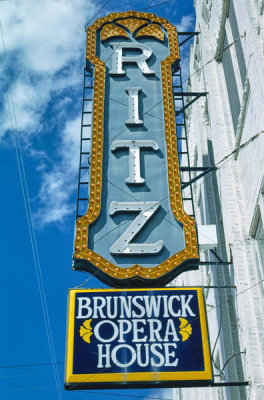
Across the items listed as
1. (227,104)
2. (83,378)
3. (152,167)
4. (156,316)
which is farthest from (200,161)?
(83,378)

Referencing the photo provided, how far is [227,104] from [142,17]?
349 cm

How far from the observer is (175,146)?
1209cm

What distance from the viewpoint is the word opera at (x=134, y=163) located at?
10.1 m

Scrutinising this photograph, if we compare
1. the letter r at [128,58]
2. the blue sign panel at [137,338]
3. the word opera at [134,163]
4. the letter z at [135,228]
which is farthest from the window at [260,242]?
the letter r at [128,58]

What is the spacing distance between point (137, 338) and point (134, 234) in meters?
2.24

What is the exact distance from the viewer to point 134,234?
10.4m

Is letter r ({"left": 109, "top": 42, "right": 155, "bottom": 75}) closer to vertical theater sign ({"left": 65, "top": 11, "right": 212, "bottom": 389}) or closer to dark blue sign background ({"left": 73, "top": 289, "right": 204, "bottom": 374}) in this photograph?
vertical theater sign ({"left": 65, "top": 11, "right": 212, "bottom": 389})

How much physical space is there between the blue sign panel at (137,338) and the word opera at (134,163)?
724mm

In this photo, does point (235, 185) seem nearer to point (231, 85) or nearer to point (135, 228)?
point (231, 85)

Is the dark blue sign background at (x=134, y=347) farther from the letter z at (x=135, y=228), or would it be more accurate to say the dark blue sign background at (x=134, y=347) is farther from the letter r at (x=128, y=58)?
the letter r at (x=128, y=58)

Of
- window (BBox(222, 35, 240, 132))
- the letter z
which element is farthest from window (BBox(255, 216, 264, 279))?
window (BBox(222, 35, 240, 132))

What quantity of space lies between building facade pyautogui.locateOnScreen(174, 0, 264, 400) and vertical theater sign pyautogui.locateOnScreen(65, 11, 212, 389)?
4.95 feet

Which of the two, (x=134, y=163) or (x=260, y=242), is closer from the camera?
(x=260, y=242)

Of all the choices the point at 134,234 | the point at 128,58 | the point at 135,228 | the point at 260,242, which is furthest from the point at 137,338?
the point at 128,58
